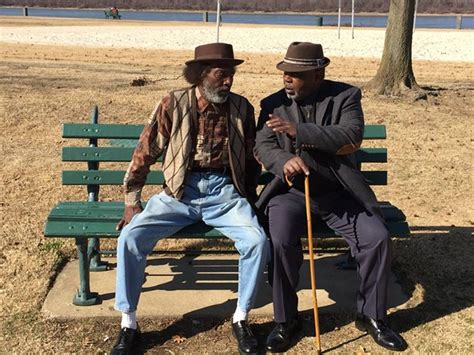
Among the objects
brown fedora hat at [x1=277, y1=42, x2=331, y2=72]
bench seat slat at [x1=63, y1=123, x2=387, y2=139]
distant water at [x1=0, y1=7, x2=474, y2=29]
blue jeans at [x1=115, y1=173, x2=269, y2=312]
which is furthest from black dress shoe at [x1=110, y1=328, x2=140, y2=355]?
distant water at [x1=0, y1=7, x2=474, y2=29]

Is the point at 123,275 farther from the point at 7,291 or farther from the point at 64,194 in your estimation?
the point at 64,194

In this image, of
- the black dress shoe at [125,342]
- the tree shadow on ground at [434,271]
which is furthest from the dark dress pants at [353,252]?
the black dress shoe at [125,342]

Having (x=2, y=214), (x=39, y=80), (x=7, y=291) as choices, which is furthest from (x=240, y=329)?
(x=39, y=80)

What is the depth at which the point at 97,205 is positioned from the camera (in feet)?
14.4

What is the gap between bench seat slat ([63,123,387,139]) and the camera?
4.65 meters

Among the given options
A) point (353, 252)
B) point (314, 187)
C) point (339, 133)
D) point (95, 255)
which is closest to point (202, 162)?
point (314, 187)

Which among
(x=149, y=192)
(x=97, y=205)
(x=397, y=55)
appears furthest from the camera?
(x=397, y=55)

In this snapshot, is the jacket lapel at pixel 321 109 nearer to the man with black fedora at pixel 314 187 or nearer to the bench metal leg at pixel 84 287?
the man with black fedora at pixel 314 187

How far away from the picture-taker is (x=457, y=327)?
13.2ft

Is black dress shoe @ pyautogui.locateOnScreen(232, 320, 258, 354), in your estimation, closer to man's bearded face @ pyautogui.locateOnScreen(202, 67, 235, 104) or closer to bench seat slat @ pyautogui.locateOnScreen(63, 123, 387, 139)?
man's bearded face @ pyautogui.locateOnScreen(202, 67, 235, 104)

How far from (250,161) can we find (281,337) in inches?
42.8

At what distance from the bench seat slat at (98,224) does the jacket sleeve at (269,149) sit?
0.49 m

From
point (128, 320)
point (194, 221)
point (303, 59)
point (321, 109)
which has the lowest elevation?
point (128, 320)

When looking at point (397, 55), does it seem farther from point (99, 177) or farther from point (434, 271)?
point (99, 177)
